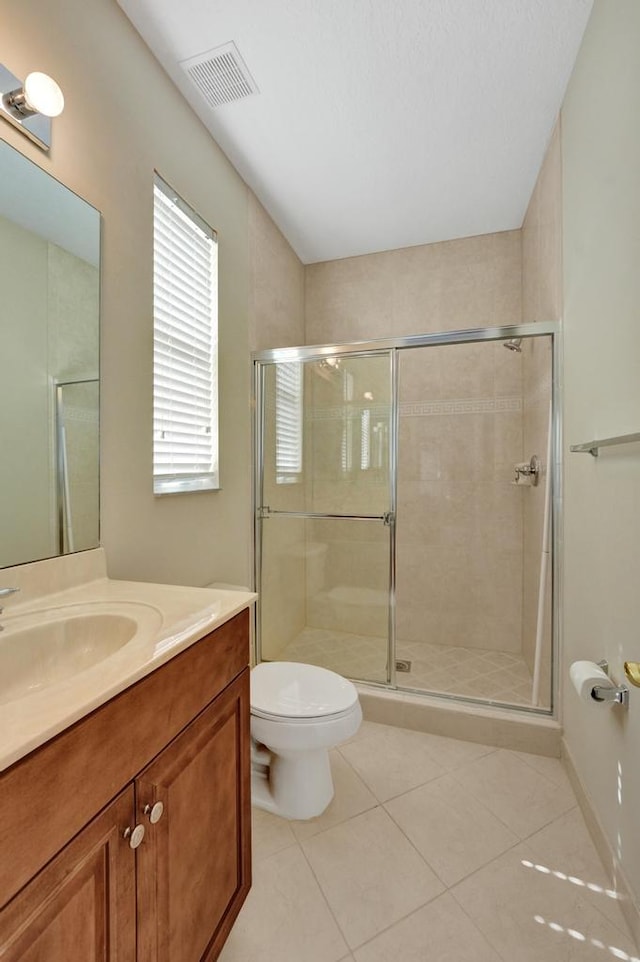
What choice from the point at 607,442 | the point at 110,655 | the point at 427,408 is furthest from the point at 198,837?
the point at 427,408

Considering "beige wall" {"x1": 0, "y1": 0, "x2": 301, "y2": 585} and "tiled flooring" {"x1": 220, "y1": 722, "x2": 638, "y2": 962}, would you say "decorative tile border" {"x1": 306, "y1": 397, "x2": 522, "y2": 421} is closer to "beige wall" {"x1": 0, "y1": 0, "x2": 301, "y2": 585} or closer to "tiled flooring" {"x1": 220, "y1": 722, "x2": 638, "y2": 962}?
"beige wall" {"x1": 0, "y1": 0, "x2": 301, "y2": 585}

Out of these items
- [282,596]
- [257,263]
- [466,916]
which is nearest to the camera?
[466,916]

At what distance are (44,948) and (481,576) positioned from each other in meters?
2.49

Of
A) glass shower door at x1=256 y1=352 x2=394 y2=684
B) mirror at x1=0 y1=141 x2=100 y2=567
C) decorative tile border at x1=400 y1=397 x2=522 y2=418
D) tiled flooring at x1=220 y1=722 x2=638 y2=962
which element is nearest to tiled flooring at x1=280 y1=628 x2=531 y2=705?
glass shower door at x1=256 y1=352 x2=394 y2=684

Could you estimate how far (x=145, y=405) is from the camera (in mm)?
1503

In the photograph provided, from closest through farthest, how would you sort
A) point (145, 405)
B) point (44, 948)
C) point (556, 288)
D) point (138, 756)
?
point (44, 948) < point (138, 756) < point (145, 405) < point (556, 288)

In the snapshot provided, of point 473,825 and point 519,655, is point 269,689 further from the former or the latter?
point 519,655

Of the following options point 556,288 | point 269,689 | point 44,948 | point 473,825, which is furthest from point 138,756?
point 556,288

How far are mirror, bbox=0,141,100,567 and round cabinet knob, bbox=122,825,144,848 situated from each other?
2.11 feet

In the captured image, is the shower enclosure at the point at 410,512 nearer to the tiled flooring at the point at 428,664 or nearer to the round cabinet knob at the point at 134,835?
the tiled flooring at the point at 428,664

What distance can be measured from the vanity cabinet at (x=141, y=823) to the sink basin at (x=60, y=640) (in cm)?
20

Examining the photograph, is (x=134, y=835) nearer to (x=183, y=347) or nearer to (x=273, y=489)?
(x=183, y=347)

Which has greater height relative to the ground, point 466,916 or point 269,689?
point 269,689

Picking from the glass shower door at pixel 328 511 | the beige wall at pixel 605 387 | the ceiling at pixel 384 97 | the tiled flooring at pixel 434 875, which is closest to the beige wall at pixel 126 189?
the ceiling at pixel 384 97
